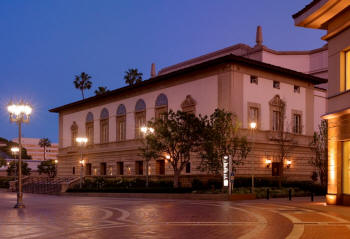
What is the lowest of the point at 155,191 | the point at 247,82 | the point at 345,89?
the point at 155,191

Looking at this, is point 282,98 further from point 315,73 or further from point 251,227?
point 251,227

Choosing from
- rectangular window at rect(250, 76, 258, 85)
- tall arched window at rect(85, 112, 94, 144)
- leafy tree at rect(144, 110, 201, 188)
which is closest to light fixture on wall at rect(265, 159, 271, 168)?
rectangular window at rect(250, 76, 258, 85)

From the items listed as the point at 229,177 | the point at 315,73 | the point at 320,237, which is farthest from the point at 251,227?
the point at 315,73

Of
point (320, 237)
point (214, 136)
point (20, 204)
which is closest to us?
point (320, 237)

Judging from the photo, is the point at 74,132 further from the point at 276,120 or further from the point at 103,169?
the point at 276,120

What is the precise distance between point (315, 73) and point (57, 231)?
50365 millimetres

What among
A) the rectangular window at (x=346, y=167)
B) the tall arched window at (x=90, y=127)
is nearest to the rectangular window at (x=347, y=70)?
the rectangular window at (x=346, y=167)

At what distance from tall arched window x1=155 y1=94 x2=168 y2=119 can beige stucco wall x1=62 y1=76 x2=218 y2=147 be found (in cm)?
50

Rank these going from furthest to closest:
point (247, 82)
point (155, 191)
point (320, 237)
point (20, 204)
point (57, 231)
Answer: point (247, 82) < point (155, 191) < point (20, 204) < point (57, 231) < point (320, 237)

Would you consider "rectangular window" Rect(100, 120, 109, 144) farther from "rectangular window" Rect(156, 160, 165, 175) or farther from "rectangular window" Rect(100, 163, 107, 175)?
"rectangular window" Rect(156, 160, 165, 175)

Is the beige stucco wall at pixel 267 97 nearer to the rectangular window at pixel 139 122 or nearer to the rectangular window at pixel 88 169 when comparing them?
the rectangular window at pixel 139 122

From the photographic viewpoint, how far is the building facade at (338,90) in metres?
22.6

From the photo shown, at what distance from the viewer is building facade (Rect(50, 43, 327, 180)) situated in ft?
140

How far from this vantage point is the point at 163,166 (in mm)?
49812
